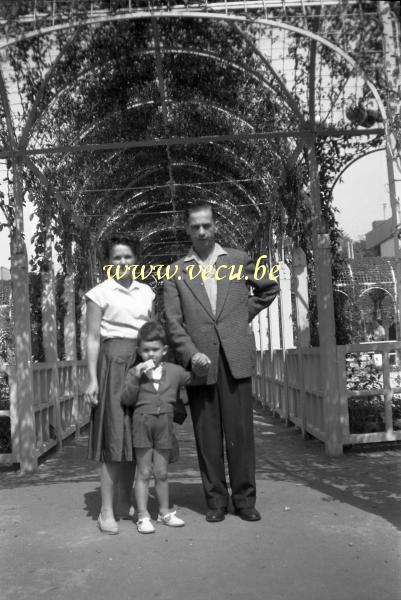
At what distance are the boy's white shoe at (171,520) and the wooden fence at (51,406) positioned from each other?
105 inches

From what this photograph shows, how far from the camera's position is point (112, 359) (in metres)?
4.53

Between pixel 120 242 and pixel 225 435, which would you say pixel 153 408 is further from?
pixel 120 242

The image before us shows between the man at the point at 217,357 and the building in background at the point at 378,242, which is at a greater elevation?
the building in background at the point at 378,242

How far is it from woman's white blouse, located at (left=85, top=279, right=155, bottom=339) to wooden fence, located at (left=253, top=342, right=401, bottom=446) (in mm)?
2912

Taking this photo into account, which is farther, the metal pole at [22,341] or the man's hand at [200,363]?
the metal pole at [22,341]

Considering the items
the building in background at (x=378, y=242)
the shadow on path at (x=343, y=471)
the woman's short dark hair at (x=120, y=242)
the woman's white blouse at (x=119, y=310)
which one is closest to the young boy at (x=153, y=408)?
the woman's white blouse at (x=119, y=310)

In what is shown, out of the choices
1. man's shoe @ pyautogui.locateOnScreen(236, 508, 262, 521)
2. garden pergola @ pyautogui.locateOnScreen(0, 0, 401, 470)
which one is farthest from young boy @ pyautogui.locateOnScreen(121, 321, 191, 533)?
garden pergola @ pyautogui.locateOnScreen(0, 0, 401, 470)

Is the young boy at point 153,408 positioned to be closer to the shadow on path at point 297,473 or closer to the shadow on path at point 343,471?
the shadow on path at point 297,473

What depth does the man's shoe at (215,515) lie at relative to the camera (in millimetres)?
4547

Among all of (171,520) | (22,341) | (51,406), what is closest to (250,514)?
(171,520)

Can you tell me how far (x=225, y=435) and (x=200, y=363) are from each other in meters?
0.52

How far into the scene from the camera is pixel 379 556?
3699mm

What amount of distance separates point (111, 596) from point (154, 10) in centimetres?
394

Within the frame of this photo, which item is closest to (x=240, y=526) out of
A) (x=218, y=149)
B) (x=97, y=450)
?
(x=97, y=450)
